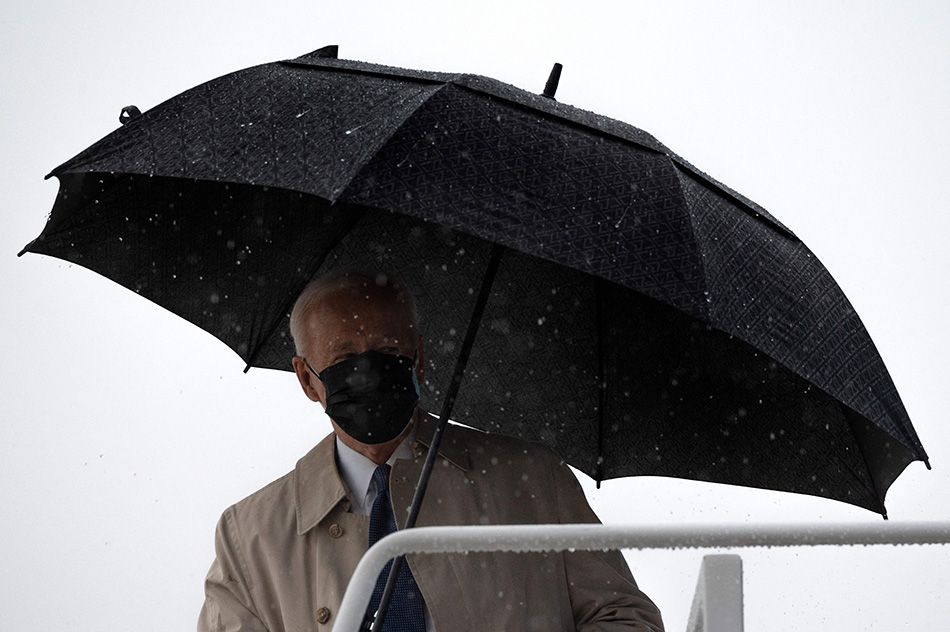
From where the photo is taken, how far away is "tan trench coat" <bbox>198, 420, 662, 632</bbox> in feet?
9.63

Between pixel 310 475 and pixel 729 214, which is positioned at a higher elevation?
pixel 729 214

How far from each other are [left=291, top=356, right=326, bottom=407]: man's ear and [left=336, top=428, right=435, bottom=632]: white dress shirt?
0.15m

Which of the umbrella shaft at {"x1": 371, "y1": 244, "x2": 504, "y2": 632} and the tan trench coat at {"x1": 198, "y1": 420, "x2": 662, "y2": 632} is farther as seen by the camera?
the tan trench coat at {"x1": 198, "y1": 420, "x2": 662, "y2": 632}

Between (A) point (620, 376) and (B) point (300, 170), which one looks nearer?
(B) point (300, 170)

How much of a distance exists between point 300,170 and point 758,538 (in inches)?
39.9

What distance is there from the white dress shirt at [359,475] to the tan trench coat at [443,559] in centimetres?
4

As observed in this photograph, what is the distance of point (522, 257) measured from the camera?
308cm

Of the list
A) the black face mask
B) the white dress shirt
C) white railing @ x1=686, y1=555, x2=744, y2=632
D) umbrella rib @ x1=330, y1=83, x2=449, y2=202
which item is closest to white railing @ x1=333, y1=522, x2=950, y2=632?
white railing @ x1=686, y1=555, x2=744, y2=632

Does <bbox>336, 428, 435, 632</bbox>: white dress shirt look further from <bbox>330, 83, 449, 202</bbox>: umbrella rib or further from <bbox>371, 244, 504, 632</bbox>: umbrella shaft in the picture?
<bbox>330, 83, 449, 202</bbox>: umbrella rib

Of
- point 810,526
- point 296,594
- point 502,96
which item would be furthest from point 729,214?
point 296,594

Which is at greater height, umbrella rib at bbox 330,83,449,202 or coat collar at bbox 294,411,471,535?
umbrella rib at bbox 330,83,449,202

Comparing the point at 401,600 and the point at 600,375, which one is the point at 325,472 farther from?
the point at 600,375

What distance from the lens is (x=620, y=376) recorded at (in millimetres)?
3039

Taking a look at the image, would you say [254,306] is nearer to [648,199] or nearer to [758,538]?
[648,199]
